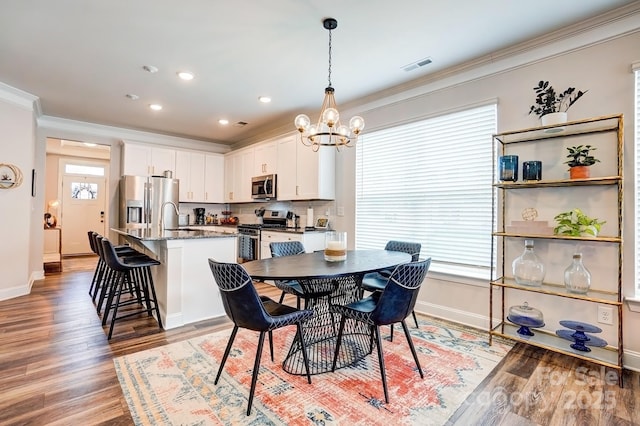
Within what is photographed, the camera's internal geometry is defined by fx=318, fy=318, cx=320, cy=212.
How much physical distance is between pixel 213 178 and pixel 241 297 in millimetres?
5273

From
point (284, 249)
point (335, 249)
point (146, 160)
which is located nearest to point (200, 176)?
point (146, 160)

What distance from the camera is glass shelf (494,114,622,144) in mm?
2422

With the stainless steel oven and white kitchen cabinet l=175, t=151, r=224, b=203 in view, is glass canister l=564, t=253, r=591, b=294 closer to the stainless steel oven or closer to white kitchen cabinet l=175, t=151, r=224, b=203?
the stainless steel oven

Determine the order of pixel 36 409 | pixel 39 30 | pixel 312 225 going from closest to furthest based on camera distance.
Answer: pixel 36 409
pixel 39 30
pixel 312 225

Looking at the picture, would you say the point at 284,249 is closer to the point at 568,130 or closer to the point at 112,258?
the point at 112,258

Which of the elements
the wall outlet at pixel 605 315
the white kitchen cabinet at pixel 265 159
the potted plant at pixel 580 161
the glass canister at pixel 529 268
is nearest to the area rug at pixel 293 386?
the glass canister at pixel 529 268

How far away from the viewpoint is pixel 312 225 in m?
4.93

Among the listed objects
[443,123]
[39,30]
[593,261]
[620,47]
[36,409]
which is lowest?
[36,409]

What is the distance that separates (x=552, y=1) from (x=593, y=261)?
200cm

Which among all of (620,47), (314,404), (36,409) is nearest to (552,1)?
(620,47)

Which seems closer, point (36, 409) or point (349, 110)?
point (36, 409)

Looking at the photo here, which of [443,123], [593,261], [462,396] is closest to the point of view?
[462,396]

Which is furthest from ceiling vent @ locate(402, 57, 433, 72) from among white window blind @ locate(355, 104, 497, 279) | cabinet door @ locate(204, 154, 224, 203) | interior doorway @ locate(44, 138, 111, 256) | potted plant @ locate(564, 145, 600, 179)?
interior doorway @ locate(44, 138, 111, 256)

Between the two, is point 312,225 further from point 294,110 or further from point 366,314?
point 366,314
